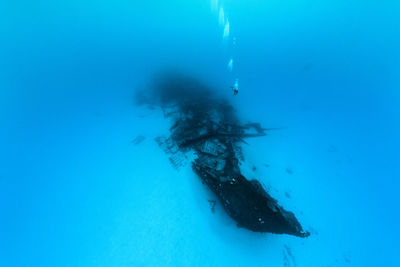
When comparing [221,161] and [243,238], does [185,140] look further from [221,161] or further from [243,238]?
[243,238]

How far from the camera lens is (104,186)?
8891 millimetres

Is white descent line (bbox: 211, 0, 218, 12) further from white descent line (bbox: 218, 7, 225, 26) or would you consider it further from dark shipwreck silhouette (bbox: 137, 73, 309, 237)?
dark shipwreck silhouette (bbox: 137, 73, 309, 237)

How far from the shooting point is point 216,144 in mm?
9992

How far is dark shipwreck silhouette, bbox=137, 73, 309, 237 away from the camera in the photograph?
747 centimetres

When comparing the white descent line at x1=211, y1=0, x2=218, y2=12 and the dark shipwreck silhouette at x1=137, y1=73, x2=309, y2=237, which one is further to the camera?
the white descent line at x1=211, y1=0, x2=218, y2=12

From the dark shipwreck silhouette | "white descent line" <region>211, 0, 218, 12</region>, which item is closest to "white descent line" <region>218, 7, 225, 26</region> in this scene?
"white descent line" <region>211, 0, 218, 12</region>

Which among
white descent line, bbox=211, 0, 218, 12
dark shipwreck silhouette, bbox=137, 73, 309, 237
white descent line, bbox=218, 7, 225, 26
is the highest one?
white descent line, bbox=211, 0, 218, 12

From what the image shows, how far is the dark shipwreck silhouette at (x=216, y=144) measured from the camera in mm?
7473

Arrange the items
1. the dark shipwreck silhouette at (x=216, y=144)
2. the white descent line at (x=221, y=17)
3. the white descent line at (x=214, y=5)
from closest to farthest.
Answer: the dark shipwreck silhouette at (x=216, y=144), the white descent line at (x=221, y=17), the white descent line at (x=214, y=5)

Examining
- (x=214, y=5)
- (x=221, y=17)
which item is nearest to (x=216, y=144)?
(x=221, y=17)

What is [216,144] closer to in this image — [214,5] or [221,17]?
[221,17]

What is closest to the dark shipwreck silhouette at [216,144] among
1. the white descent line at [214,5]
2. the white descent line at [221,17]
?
the white descent line at [221,17]

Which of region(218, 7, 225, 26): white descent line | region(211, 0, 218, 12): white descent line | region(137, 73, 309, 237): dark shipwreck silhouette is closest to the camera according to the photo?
region(137, 73, 309, 237): dark shipwreck silhouette

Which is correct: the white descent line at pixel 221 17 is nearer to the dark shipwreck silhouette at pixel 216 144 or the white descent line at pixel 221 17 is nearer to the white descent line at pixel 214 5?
the white descent line at pixel 214 5
